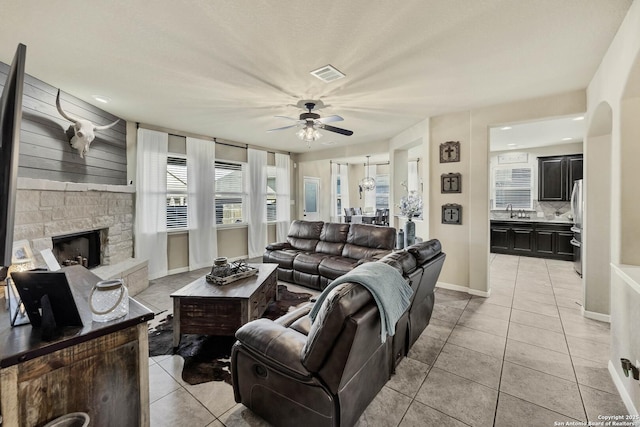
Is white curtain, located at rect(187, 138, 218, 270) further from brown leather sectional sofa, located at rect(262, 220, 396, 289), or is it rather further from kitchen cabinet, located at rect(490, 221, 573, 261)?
kitchen cabinet, located at rect(490, 221, 573, 261)

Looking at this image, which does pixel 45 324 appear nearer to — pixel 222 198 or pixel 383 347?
pixel 383 347

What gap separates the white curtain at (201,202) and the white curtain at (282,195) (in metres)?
1.82

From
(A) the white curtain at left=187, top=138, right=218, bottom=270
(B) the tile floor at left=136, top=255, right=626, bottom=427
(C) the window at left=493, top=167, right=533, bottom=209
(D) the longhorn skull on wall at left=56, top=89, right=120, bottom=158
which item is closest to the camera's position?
(B) the tile floor at left=136, top=255, right=626, bottom=427

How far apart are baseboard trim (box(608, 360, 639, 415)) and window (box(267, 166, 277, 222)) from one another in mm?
6135

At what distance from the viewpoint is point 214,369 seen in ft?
7.50

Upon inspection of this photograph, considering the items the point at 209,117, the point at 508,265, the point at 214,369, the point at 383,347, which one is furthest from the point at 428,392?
the point at 508,265

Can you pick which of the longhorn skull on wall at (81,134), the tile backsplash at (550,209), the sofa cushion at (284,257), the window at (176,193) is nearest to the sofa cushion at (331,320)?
the sofa cushion at (284,257)

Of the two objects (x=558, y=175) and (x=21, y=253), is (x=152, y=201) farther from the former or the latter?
(x=558, y=175)

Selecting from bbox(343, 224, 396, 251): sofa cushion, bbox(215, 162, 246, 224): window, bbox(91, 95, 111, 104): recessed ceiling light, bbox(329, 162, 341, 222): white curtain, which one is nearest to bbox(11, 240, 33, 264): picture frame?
bbox(91, 95, 111, 104): recessed ceiling light

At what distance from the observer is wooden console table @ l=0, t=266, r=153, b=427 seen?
3.26 feet

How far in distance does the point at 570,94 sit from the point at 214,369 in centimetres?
496

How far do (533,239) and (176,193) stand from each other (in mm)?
7820

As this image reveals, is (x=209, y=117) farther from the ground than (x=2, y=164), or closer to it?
farther from the ground

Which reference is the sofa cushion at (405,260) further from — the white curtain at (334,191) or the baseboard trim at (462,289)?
the white curtain at (334,191)
